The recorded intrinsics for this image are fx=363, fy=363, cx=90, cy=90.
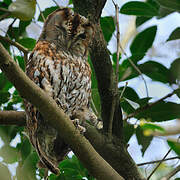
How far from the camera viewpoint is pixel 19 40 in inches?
104

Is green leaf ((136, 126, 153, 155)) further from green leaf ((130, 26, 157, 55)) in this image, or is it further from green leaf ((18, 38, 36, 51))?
green leaf ((18, 38, 36, 51))

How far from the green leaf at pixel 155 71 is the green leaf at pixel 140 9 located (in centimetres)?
35

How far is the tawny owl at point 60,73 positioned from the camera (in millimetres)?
2326

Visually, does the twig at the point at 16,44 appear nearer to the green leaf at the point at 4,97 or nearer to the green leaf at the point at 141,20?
the green leaf at the point at 4,97

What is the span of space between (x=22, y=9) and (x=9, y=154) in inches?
36.5

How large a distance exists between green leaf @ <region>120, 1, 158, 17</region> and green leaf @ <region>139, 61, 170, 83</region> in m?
0.35

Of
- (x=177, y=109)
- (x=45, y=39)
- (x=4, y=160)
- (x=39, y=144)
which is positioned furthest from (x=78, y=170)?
(x=45, y=39)

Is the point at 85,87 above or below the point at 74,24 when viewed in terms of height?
below

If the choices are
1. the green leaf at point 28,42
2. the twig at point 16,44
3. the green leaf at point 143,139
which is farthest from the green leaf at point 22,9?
the green leaf at point 143,139

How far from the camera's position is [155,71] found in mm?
2295

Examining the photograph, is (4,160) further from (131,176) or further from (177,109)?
(177,109)

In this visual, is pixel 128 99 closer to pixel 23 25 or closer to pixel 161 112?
pixel 161 112

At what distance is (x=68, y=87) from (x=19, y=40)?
531mm

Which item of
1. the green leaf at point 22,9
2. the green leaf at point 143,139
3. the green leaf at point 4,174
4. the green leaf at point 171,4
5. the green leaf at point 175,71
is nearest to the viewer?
the green leaf at point 4,174
